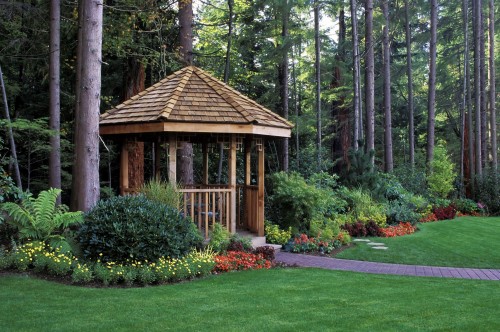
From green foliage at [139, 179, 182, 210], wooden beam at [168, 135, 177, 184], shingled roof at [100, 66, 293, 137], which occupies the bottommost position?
green foliage at [139, 179, 182, 210]

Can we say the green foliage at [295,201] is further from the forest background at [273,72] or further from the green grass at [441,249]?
the forest background at [273,72]

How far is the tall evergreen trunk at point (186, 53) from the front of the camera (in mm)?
13477

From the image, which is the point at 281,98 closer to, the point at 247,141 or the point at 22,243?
the point at 247,141

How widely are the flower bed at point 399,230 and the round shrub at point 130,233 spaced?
22.6 feet

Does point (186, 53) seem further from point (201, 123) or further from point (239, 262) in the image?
point (239, 262)

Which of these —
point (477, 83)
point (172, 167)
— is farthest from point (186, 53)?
point (477, 83)

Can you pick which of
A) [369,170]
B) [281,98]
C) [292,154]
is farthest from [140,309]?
[292,154]

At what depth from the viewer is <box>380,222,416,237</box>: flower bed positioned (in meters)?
12.8

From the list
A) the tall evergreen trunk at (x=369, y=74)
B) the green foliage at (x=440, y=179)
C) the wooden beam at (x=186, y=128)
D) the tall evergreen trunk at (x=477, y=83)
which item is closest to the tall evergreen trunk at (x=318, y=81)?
the tall evergreen trunk at (x=369, y=74)

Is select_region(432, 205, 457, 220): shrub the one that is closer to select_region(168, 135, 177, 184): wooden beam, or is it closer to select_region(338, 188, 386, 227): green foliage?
select_region(338, 188, 386, 227): green foliage

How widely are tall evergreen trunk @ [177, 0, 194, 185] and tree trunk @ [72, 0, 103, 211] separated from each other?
458cm

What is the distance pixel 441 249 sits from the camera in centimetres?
1066

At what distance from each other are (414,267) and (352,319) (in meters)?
4.32

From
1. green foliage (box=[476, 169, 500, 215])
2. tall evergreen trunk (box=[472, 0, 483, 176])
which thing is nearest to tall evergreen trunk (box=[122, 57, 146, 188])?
green foliage (box=[476, 169, 500, 215])
